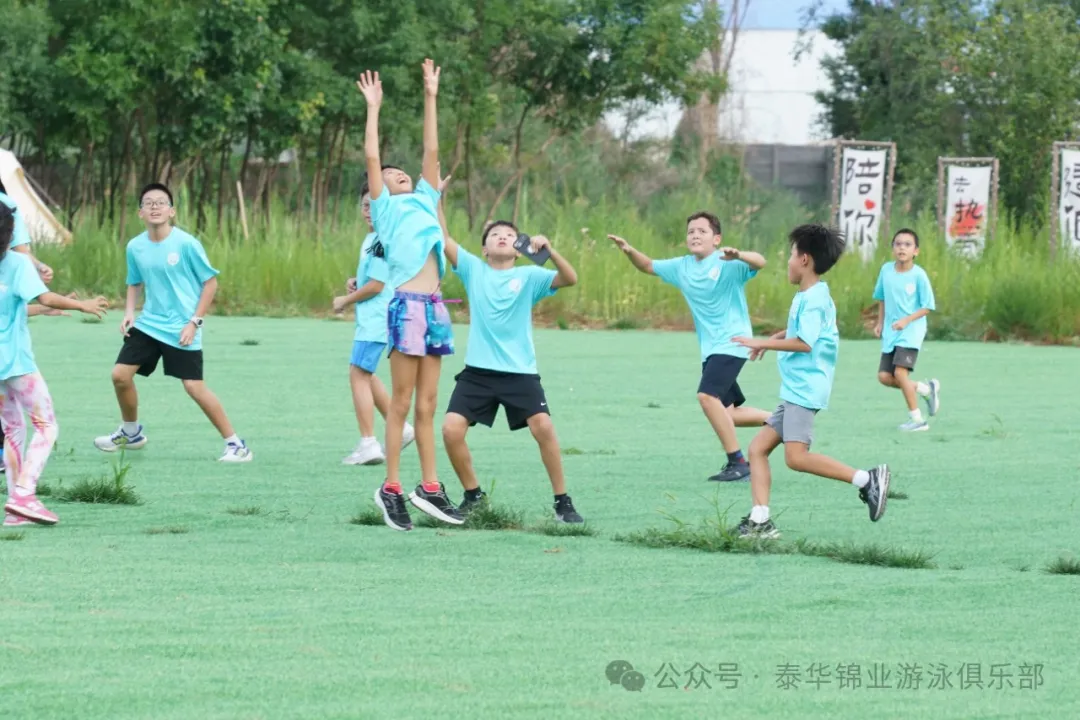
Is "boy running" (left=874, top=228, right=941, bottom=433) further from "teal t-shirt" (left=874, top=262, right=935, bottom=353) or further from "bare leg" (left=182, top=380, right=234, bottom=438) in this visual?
"bare leg" (left=182, top=380, right=234, bottom=438)

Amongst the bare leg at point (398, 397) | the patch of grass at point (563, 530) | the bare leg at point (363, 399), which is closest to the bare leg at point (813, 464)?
the patch of grass at point (563, 530)

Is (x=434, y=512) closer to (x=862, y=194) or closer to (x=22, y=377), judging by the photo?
(x=22, y=377)

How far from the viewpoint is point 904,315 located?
12.2m

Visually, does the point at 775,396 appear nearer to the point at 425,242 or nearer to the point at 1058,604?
the point at 425,242

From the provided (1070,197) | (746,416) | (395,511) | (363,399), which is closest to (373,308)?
(363,399)

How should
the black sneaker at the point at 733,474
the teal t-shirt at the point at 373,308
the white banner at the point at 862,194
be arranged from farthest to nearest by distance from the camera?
the white banner at the point at 862,194, the teal t-shirt at the point at 373,308, the black sneaker at the point at 733,474

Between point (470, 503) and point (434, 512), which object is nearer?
point (434, 512)

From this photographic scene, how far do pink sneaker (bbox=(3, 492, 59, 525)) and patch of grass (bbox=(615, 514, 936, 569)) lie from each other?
236 cm

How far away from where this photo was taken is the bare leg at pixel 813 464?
24.2 ft

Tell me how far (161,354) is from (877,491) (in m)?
4.32

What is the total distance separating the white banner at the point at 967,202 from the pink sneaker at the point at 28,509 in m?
19.0

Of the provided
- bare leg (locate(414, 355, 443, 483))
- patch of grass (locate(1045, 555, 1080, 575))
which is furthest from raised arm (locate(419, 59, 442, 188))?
patch of grass (locate(1045, 555, 1080, 575))

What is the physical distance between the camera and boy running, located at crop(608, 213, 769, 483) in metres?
9.30

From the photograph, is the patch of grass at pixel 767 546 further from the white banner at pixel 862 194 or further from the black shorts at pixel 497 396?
the white banner at pixel 862 194
